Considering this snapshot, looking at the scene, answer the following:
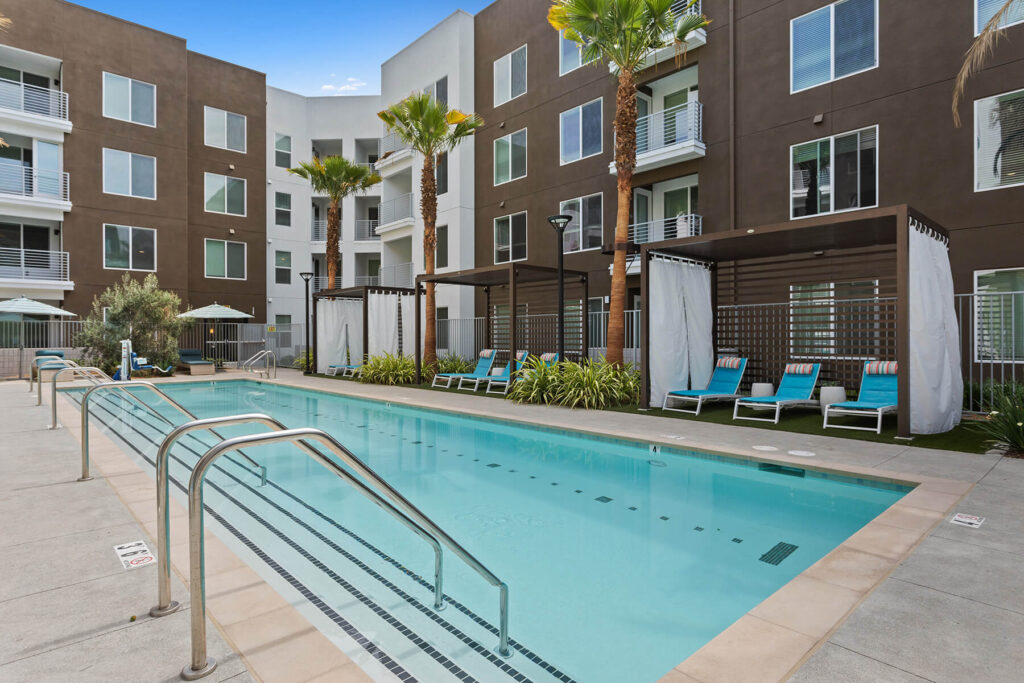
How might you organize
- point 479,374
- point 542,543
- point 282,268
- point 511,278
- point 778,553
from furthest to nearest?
point 282,268 < point 479,374 < point 511,278 < point 542,543 < point 778,553

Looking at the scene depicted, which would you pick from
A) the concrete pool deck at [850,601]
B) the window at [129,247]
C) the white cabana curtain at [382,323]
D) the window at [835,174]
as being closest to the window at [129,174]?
the window at [129,247]

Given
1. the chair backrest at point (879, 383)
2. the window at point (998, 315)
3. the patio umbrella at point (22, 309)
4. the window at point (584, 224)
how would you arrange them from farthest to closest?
the window at point (584, 224) → the patio umbrella at point (22, 309) → the window at point (998, 315) → the chair backrest at point (879, 383)

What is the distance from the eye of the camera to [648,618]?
3.31 metres

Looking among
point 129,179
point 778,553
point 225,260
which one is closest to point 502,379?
point 778,553

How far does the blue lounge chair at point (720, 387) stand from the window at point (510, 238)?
31.9ft

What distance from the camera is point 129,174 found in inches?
824

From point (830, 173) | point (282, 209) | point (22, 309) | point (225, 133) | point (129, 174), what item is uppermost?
point (225, 133)

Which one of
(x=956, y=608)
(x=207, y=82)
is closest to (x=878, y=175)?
(x=956, y=608)

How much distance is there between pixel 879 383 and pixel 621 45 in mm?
7930

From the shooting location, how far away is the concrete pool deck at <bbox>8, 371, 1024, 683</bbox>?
7.61ft

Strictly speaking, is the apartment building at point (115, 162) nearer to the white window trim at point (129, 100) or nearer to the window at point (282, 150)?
the white window trim at point (129, 100)

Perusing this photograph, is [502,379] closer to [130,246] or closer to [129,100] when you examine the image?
[130,246]

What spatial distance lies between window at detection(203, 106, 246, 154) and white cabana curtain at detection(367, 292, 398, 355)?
1218 cm

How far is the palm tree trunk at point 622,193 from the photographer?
11469mm
